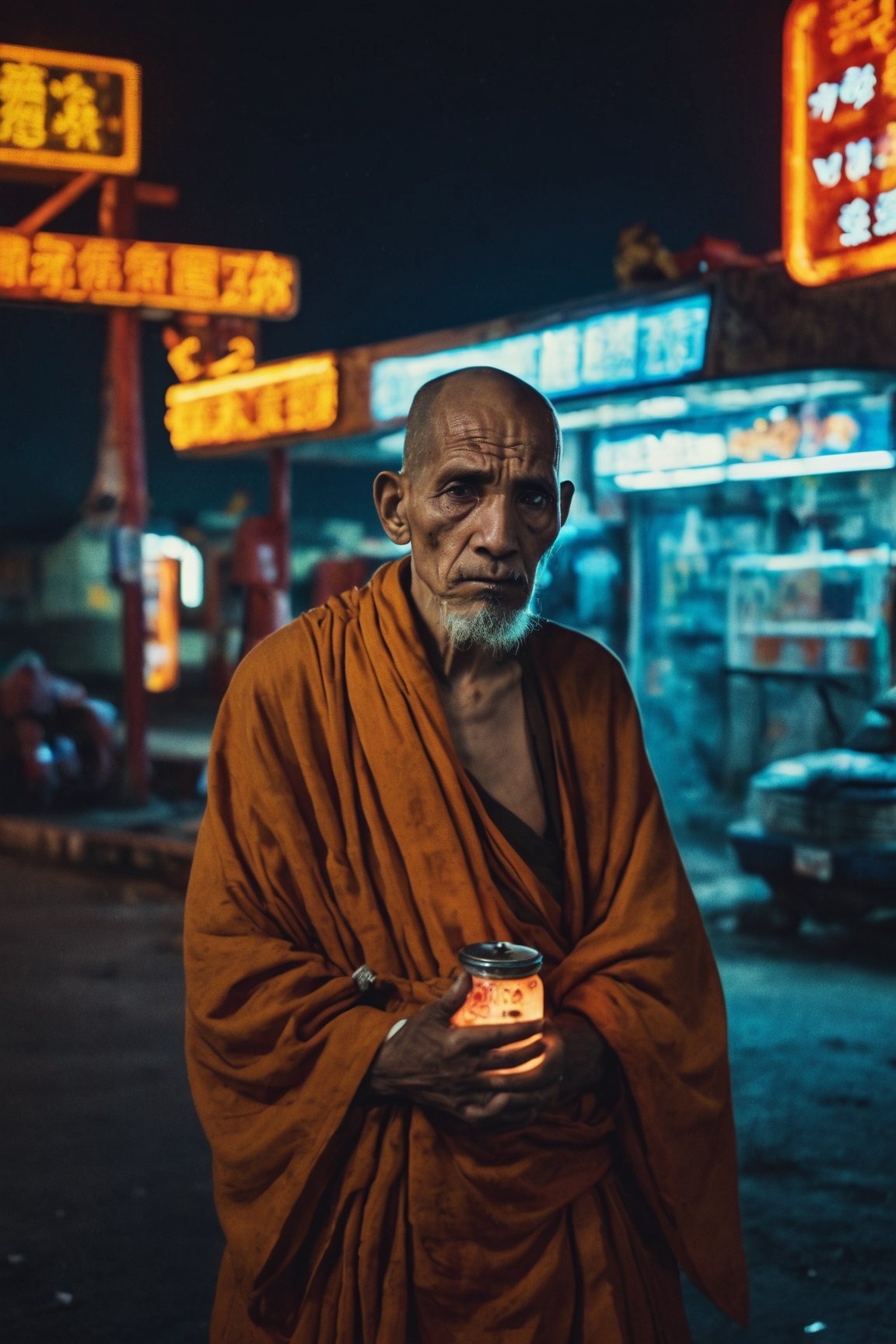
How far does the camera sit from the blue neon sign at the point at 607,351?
27.1 feet

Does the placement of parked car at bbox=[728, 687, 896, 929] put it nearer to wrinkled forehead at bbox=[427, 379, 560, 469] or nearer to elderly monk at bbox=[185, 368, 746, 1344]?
elderly monk at bbox=[185, 368, 746, 1344]

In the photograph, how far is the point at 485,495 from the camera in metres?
2.21

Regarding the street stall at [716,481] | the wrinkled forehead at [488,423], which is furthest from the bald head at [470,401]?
the street stall at [716,481]

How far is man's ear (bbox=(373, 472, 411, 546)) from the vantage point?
94.1 inches

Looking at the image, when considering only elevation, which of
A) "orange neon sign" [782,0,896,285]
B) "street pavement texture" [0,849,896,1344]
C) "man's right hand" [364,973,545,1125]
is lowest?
"street pavement texture" [0,849,896,1344]

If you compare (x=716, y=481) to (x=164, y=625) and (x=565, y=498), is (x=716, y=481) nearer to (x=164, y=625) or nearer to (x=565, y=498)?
(x=565, y=498)

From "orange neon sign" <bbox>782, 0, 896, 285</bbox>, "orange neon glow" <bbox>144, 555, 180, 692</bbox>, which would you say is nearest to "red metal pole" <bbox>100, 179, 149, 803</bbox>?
"orange neon sign" <bbox>782, 0, 896, 285</bbox>

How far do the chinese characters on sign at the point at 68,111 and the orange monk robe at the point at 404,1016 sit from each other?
1016 cm

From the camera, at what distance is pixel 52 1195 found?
4.50 metres

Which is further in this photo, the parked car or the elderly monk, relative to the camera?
the parked car

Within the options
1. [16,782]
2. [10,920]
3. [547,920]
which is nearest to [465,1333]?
[547,920]

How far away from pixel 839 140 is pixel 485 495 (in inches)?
255

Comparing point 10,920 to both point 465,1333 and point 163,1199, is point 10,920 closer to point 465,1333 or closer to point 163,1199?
point 163,1199

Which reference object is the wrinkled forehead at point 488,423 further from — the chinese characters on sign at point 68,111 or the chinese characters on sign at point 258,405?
the chinese characters on sign at point 68,111
